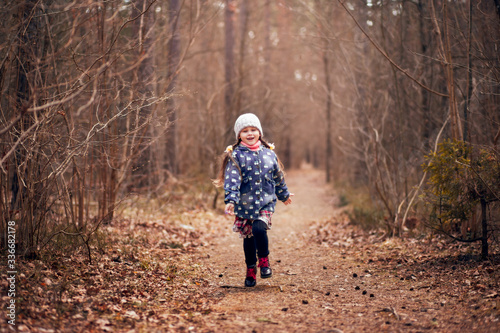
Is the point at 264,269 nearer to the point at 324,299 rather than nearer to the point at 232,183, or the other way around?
the point at 324,299

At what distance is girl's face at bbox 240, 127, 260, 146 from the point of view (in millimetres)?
4973

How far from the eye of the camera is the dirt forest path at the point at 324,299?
371 cm

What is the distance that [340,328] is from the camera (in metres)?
3.66

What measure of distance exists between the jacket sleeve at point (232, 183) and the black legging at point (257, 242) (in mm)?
364

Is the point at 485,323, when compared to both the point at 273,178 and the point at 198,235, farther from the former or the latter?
the point at 198,235

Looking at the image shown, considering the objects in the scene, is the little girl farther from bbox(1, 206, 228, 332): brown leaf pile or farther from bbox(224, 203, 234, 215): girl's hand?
bbox(1, 206, 228, 332): brown leaf pile

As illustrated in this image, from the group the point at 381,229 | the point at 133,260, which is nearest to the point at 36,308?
the point at 133,260

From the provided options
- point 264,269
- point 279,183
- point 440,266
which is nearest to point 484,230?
point 440,266

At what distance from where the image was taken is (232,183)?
4.75 meters

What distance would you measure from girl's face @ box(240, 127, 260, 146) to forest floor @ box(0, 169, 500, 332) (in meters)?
1.67

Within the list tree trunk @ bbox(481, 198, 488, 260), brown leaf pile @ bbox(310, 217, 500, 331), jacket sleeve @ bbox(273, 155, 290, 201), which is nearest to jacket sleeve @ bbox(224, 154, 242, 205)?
jacket sleeve @ bbox(273, 155, 290, 201)

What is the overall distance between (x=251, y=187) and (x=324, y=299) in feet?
4.70

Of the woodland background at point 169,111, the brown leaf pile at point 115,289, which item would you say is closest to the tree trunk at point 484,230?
the woodland background at point 169,111

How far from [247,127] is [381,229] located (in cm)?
426
